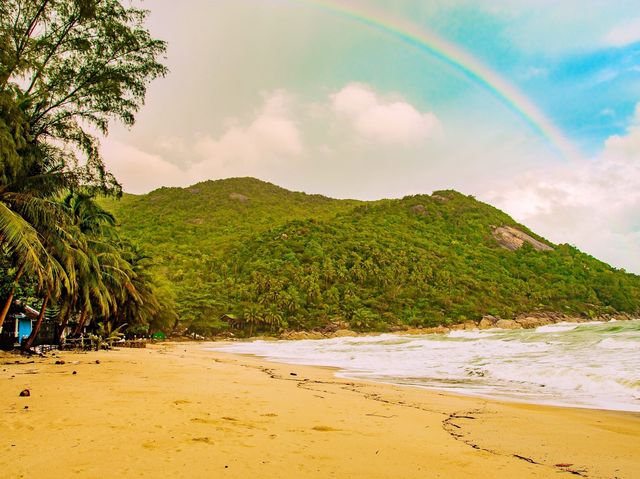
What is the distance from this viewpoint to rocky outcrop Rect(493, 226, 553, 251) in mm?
81125

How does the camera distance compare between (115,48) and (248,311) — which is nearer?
(115,48)

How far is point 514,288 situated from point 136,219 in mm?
65845

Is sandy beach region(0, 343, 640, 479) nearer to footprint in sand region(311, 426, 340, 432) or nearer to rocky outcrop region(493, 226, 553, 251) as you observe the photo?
footprint in sand region(311, 426, 340, 432)

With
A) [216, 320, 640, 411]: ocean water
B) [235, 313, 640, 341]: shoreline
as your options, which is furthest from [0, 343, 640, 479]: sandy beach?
[235, 313, 640, 341]: shoreline

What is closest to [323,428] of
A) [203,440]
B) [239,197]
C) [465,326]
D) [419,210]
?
[203,440]

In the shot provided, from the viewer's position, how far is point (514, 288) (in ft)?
227

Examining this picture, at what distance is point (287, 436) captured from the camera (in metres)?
4.46

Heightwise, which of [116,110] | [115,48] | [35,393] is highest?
[115,48]

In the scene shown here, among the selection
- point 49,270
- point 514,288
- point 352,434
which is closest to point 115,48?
point 49,270

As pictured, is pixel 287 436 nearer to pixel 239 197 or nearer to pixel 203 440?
pixel 203 440

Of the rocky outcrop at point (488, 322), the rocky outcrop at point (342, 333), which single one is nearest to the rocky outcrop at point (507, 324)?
the rocky outcrop at point (488, 322)

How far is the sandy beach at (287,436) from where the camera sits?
3406 millimetres

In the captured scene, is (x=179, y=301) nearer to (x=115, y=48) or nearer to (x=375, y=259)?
(x=375, y=259)

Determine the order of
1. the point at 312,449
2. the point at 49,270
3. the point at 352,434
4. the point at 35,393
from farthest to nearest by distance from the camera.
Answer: the point at 49,270 < the point at 35,393 < the point at 352,434 < the point at 312,449
